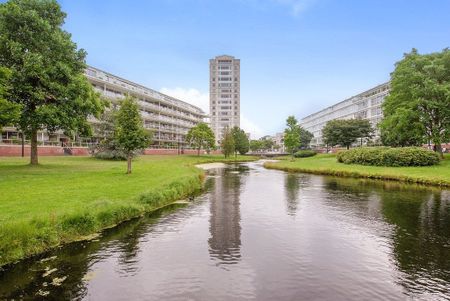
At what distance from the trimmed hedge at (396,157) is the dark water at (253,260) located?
25.8 meters

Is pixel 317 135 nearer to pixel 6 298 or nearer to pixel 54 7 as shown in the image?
pixel 54 7

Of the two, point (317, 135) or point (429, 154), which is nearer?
point (429, 154)

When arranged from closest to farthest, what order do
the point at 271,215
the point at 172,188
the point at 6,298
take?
the point at 6,298, the point at 271,215, the point at 172,188

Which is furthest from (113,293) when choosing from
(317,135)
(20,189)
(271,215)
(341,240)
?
(317,135)

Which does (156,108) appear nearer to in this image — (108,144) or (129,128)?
(108,144)

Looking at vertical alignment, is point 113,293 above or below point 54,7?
below

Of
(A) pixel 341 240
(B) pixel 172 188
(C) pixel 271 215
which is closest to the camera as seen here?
(A) pixel 341 240

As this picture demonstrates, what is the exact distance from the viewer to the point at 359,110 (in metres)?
117

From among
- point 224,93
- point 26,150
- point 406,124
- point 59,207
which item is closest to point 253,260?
point 59,207

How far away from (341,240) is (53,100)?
1131 inches

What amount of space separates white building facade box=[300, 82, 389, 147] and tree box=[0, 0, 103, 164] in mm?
83803

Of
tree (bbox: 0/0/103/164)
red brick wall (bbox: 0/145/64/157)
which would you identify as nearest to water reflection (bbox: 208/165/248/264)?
tree (bbox: 0/0/103/164)

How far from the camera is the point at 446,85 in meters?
41.8

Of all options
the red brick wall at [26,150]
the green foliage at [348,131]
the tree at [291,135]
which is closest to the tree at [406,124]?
the tree at [291,135]
